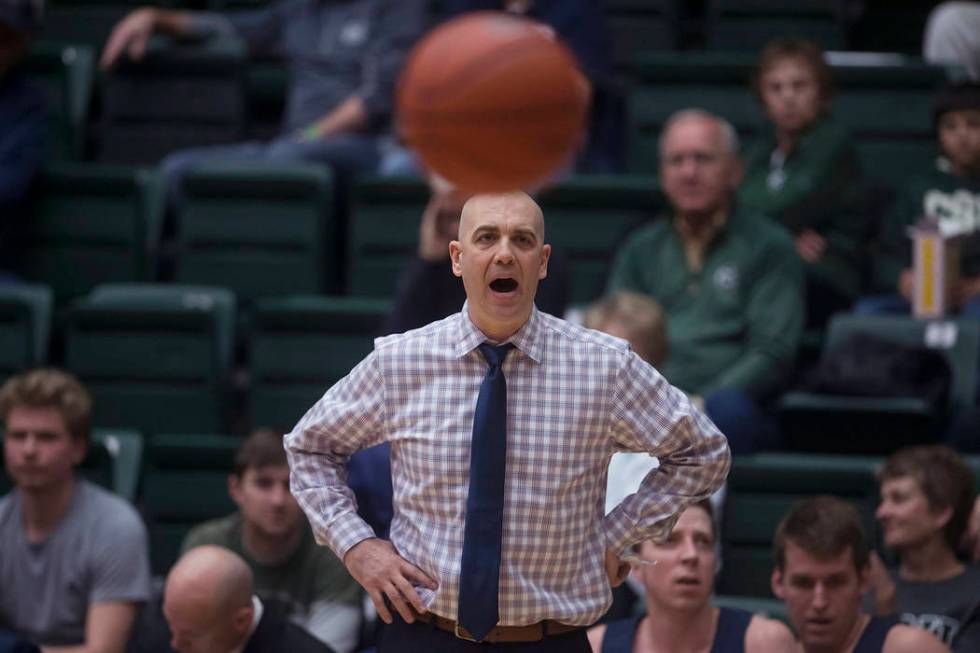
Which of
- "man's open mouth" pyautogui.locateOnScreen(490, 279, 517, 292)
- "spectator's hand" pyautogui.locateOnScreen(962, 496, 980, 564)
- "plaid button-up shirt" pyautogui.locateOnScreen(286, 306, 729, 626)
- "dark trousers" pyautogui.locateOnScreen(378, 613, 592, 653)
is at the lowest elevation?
"spectator's hand" pyautogui.locateOnScreen(962, 496, 980, 564)

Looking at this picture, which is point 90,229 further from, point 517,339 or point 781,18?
point 517,339

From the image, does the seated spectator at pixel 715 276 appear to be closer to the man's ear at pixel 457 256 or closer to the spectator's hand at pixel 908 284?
the spectator's hand at pixel 908 284

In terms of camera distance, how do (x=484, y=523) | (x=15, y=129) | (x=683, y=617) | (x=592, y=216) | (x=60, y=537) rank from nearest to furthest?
(x=484, y=523)
(x=683, y=617)
(x=60, y=537)
(x=592, y=216)
(x=15, y=129)

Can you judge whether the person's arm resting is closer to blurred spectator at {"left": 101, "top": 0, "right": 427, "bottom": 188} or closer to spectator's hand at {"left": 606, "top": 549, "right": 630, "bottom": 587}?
spectator's hand at {"left": 606, "top": 549, "right": 630, "bottom": 587}

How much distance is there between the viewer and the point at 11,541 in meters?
5.46

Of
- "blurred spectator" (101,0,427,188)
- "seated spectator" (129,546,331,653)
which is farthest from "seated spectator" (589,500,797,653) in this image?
"blurred spectator" (101,0,427,188)

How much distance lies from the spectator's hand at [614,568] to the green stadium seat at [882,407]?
2429mm

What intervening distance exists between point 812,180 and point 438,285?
1.87 metres

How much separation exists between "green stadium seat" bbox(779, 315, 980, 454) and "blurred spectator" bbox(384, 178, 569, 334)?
38.1 inches

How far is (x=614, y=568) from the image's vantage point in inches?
140

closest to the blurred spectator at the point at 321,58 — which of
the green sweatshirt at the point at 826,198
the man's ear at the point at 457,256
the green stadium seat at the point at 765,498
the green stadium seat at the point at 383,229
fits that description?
the green stadium seat at the point at 383,229

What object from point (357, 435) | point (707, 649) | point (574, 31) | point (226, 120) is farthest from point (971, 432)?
point (226, 120)

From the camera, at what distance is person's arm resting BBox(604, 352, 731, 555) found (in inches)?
137

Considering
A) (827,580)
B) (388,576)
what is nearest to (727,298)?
(827,580)
